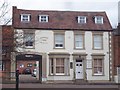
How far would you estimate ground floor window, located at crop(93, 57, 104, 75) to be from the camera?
45656 millimetres

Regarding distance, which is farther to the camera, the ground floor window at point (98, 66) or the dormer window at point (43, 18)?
the dormer window at point (43, 18)

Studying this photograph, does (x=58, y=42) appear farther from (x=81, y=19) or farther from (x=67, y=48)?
(x=81, y=19)

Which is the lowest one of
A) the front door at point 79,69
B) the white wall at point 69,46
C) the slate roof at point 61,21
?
the front door at point 79,69

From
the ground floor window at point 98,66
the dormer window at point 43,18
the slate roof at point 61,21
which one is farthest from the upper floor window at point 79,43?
the dormer window at point 43,18

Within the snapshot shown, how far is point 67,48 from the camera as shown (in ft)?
148

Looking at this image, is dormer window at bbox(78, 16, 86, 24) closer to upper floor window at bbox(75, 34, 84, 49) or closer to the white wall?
the white wall

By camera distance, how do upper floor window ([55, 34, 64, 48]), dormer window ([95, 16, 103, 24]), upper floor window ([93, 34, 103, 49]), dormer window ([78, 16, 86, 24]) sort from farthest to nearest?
dormer window ([95, 16, 103, 24]) → dormer window ([78, 16, 86, 24]) → upper floor window ([93, 34, 103, 49]) → upper floor window ([55, 34, 64, 48])

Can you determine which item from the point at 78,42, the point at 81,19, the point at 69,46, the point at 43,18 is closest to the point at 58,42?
the point at 69,46

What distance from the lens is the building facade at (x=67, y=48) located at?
44.6 m

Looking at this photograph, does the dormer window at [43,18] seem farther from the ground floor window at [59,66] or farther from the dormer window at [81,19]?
the ground floor window at [59,66]

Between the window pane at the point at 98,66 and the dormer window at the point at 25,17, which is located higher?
the dormer window at the point at 25,17

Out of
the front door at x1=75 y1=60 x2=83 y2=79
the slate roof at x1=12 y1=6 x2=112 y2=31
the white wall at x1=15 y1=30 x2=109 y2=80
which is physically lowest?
the front door at x1=75 y1=60 x2=83 y2=79

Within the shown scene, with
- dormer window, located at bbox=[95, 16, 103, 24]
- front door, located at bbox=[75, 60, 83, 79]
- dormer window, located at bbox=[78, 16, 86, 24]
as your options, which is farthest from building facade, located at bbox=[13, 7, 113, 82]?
dormer window, located at bbox=[95, 16, 103, 24]

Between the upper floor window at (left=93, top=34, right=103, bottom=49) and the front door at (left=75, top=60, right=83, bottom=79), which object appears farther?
the upper floor window at (left=93, top=34, right=103, bottom=49)
